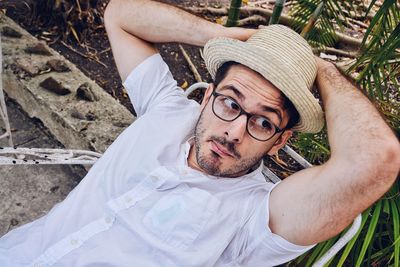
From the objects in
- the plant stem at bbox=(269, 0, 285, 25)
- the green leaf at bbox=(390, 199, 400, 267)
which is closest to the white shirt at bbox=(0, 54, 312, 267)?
the green leaf at bbox=(390, 199, 400, 267)

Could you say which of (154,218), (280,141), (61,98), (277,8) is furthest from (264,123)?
(61,98)

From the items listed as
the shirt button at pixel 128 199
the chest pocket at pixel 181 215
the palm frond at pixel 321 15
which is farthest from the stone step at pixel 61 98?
the palm frond at pixel 321 15

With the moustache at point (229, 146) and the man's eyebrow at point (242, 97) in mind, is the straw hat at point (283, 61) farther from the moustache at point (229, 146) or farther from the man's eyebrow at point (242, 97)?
the moustache at point (229, 146)

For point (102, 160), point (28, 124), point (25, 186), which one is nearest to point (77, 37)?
point (28, 124)

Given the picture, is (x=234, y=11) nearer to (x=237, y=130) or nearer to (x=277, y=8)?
(x=277, y=8)

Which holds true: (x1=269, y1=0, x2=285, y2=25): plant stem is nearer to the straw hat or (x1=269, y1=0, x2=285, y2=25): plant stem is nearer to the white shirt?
the straw hat

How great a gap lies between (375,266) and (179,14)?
5.50ft

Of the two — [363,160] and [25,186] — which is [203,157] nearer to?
[363,160]

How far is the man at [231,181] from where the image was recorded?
1637 millimetres

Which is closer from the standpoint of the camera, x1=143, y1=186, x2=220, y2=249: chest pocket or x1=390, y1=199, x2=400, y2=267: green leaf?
x1=143, y1=186, x2=220, y2=249: chest pocket

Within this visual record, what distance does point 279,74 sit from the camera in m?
1.80

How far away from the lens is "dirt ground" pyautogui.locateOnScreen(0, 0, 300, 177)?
13.3 feet

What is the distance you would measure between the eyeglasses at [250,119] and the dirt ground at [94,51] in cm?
204

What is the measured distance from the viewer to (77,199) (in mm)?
1997
